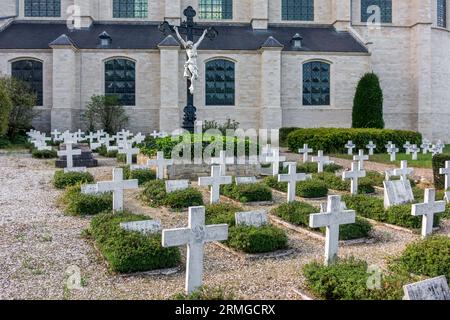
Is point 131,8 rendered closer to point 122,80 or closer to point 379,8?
point 122,80

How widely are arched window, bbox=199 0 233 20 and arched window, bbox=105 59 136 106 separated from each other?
6.85 meters

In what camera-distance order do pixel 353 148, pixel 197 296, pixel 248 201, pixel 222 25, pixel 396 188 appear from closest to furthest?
pixel 197 296 → pixel 396 188 → pixel 248 201 → pixel 353 148 → pixel 222 25

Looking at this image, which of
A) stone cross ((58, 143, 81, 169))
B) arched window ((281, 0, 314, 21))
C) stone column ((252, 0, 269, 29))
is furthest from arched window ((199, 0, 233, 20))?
stone cross ((58, 143, 81, 169))

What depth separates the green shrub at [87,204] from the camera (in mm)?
8555

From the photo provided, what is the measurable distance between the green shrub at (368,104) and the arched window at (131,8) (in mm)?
14763

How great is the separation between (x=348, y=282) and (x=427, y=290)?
0.85m

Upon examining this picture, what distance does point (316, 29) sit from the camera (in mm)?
30359

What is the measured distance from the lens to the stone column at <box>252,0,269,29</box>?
29609mm

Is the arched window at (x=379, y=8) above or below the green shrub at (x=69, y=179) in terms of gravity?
above

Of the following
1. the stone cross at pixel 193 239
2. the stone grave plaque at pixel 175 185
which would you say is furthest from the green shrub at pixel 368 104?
the stone cross at pixel 193 239

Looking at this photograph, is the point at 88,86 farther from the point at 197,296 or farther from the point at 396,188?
the point at 197,296

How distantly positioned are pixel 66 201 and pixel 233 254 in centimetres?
441

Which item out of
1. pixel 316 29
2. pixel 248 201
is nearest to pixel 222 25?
pixel 316 29

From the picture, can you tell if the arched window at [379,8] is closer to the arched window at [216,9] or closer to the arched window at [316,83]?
the arched window at [316,83]
